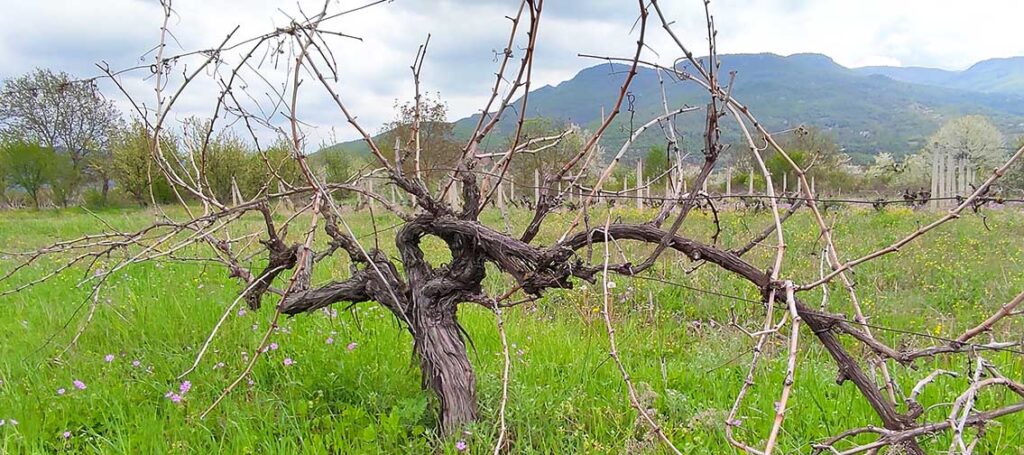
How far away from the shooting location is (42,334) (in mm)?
3596

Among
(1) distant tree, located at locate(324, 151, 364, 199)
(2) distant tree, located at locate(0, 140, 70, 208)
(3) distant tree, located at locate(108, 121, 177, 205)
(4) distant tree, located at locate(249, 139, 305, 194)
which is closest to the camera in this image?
(4) distant tree, located at locate(249, 139, 305, 194)

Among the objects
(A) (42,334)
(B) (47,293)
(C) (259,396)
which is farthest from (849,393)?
(B) (47,293)

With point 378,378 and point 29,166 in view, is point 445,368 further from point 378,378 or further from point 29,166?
point 29,166

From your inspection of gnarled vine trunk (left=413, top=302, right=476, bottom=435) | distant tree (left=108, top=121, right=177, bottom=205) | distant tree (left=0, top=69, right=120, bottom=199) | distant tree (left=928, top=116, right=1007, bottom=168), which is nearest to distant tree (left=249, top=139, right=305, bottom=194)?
gnarled vine trunk (left=413, top=302, right=476, bottom=435)

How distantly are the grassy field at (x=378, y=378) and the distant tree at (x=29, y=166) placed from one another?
33.3 m

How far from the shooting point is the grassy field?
222 centimetres

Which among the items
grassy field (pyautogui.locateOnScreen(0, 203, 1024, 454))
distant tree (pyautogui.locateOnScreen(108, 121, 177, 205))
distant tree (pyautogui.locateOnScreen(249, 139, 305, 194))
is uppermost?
distant tree (pyautogui.locateOnScreen(108, 121, 177, 205))

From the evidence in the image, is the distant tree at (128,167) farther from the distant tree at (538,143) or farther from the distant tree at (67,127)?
the distant tree at (538,143)

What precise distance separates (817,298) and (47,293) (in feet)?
23.7

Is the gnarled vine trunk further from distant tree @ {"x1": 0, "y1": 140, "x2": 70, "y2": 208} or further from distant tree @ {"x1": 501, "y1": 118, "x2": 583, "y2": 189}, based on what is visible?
distant tree @ {"x1": 0, "y1": 140, "x2": 70, "y2": 208}

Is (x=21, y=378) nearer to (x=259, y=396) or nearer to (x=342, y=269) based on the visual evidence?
(x=259, y=396)

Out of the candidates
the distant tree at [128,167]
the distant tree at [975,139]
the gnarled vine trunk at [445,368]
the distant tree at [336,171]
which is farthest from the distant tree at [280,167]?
the distant tree at [975,139]

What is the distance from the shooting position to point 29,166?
29781 mm

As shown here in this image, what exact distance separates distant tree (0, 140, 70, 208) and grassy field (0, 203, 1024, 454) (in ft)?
109
